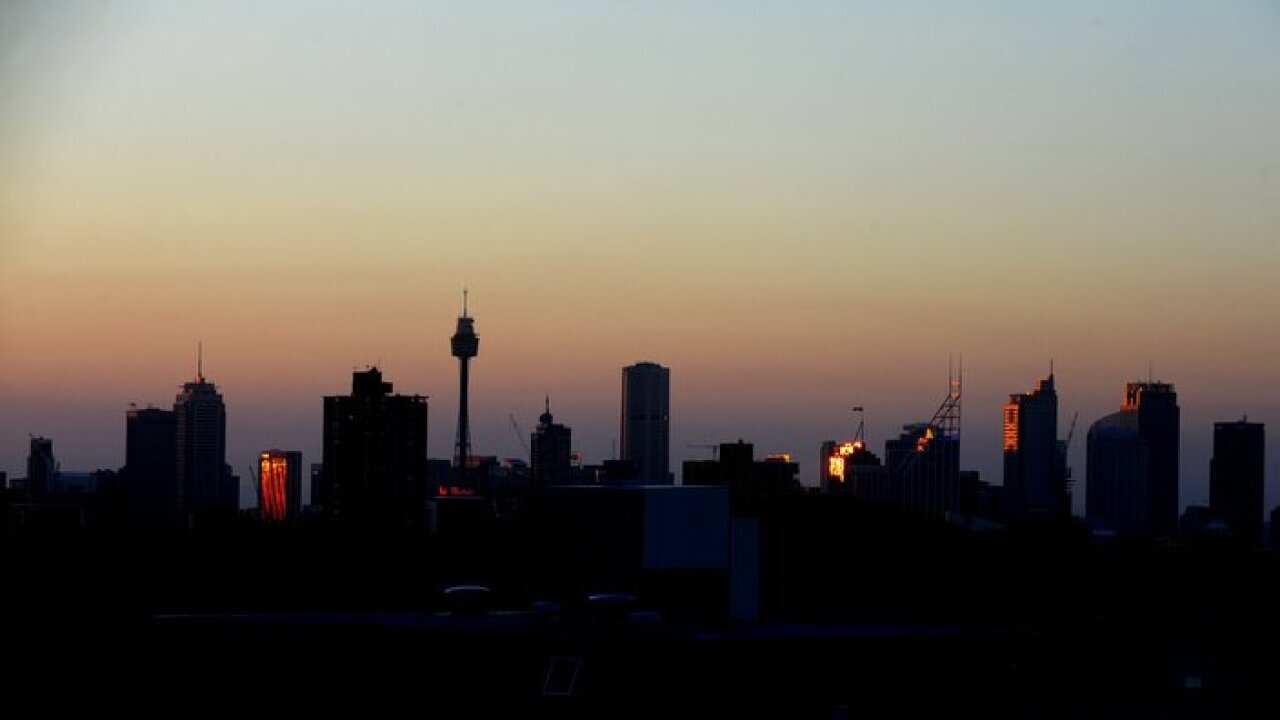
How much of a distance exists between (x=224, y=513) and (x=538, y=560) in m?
79.8

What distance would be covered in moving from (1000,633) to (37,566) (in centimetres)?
3440

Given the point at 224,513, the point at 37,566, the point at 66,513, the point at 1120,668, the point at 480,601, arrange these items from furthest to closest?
the point at 224,513 → the point at 66,513 → the point at 37,566 → the point at 480,601 → the point at 1120,668

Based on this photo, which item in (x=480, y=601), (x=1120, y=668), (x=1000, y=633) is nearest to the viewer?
(x=1120, y=668)

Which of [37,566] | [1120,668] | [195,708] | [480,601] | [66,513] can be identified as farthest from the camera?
[66,513]

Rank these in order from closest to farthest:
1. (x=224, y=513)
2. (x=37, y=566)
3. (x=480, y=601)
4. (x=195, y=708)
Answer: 1. (x=195, y=708)
2. (x=480, y=601)
3. (x=37, y=566)
4. (x=224, y=513)

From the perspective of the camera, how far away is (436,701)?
3153 cm

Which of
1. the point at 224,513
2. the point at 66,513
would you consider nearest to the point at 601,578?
the point at 66,513

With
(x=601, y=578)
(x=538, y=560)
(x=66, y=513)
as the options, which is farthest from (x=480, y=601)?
(x=66, y=513)

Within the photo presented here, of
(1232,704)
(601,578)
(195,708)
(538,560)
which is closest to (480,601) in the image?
(195,708)

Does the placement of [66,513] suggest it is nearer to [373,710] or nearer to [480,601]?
[480,601]

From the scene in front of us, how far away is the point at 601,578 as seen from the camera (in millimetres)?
65688

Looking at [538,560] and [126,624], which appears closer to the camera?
[126,624]

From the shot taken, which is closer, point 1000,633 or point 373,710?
point 373,710

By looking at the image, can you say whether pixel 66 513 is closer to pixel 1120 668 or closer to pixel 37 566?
pixel 37 566
